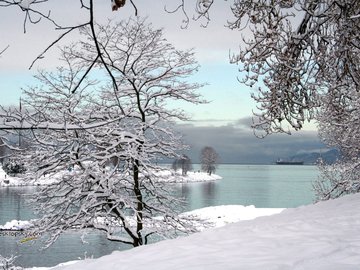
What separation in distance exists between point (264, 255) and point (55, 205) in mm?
9183

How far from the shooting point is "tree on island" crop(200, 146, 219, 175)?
420ft

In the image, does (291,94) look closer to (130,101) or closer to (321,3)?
(321,3)

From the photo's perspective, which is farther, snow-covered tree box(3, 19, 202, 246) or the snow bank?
the snow bank

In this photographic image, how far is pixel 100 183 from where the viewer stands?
12.2 meters

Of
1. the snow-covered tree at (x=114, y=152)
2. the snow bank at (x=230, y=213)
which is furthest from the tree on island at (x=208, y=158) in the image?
the snow-covered tree at (x=114, y=152)

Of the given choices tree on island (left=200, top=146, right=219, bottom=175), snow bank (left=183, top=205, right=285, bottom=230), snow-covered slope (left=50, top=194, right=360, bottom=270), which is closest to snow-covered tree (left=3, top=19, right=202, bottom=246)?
snow-covered slope (left=50, top=194, right=360, bottom=270)

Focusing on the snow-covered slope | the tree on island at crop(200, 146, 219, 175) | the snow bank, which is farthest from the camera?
the tree on island at crop(200, 146, 219, 175)

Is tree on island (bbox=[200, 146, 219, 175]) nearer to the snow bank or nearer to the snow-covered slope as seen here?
the snow bank

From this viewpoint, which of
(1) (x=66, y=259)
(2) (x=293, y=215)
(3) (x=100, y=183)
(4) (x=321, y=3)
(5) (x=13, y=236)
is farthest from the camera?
(5) (x=13, y=236)

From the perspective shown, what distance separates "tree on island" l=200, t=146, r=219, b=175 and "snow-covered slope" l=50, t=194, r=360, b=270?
396 feet

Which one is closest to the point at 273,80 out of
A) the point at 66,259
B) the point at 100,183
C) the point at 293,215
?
the point at 293,215

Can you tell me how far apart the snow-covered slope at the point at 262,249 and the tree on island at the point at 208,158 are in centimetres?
12057

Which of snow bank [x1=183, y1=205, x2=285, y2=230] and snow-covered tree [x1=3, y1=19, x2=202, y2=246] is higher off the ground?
snow-covered tree [x1=3, y1=19, x2=202, y2=246]

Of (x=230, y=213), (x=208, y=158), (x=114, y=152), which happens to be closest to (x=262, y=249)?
(x=114, y=152)
